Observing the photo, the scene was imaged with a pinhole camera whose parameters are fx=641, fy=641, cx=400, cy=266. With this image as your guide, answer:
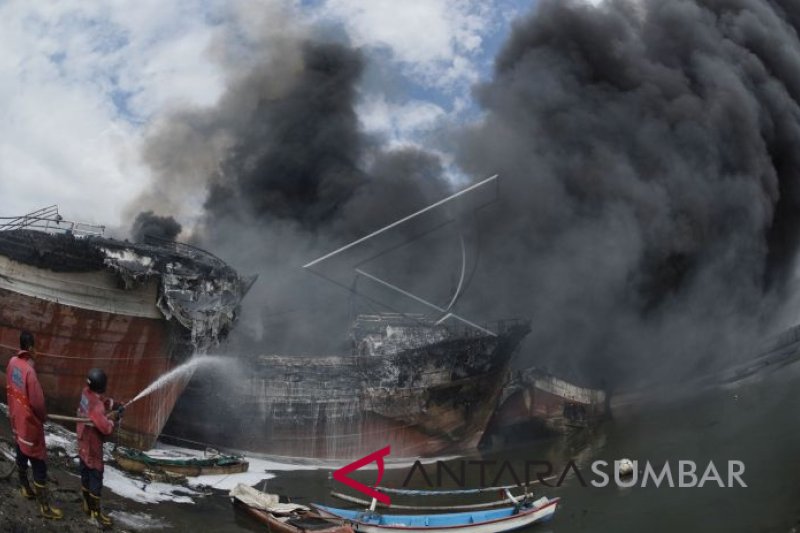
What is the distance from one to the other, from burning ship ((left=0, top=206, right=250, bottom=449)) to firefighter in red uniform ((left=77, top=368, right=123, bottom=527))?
9.46 metres

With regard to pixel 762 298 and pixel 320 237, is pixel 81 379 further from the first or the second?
pixel 762 298

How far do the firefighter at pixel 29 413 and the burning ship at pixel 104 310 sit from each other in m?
9.51

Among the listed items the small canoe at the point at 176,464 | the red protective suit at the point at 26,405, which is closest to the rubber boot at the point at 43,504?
the red protective suit at the point at 26,405

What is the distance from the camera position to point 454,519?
12484 millimetres

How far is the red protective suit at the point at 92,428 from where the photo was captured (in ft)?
22.8

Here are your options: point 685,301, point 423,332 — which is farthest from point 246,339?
point 685,301

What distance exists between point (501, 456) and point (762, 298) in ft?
70.4

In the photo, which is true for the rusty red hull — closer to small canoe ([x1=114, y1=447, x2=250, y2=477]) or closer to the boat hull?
small canoe ([x1=114, y1=447, x2=250, y2=477])

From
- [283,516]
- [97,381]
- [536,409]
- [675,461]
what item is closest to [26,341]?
[97,381]

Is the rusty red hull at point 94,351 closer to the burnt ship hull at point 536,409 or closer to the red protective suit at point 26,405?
the red protective suit at point 26,405

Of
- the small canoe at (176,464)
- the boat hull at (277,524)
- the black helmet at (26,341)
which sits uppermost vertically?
the black helmet at (26,341)

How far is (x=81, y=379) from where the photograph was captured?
16016mm

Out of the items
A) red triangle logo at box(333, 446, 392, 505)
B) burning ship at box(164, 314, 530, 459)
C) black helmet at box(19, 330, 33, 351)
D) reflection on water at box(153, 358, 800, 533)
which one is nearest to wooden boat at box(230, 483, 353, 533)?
reflection on water at box(153, 358, 800, 533)

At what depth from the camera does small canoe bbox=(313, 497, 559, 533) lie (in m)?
11.9
